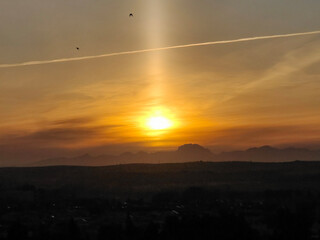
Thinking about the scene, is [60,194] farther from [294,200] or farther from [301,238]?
[301,238]

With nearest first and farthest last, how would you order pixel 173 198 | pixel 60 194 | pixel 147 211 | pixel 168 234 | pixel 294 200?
pixel 168 234
pixel 147 211
pixel 294 200
pixel 173 198
pixel 60 194

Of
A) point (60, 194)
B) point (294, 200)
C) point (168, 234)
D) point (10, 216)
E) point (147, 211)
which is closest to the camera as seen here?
point (168, 234)

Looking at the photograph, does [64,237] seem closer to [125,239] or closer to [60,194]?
[125,239]

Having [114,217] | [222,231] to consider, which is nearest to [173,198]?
[114,217]

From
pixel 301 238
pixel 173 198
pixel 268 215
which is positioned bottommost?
pixel 301 238

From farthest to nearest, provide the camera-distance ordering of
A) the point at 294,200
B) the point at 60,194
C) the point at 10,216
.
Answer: the point at 60,194, the point at 294,200, the point at 10,216

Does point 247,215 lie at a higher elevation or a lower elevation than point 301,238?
higher

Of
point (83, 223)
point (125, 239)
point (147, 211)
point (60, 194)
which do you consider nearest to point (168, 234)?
point (125, 239)

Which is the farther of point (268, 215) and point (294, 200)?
point (294, 200)

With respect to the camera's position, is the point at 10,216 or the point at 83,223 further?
the point at 10,216
